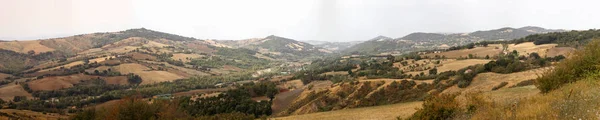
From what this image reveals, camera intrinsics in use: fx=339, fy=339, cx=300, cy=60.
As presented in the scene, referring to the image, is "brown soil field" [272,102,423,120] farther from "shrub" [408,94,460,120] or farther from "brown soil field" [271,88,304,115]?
"brown soil field" [271,88,304,115]

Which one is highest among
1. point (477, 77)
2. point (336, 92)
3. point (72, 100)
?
point (477, 77)

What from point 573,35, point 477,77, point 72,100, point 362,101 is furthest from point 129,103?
point 573,35

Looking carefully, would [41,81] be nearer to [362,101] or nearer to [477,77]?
[362,101]

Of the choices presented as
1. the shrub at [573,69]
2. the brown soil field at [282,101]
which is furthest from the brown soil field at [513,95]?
the brown soil field at [282,101]

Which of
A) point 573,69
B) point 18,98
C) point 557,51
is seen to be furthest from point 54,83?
point 557,51

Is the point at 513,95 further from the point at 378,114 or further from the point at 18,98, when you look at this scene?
the point at 18,98

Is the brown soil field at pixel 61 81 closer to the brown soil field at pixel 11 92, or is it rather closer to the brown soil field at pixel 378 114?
the brown soil field at pixel 11 92

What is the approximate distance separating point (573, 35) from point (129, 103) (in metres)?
158

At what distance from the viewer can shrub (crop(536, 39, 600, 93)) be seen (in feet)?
84.3

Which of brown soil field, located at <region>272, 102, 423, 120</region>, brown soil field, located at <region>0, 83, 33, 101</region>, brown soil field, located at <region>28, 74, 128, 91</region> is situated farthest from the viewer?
brown soil field, located at <region>28, 74, 128, 91</region>

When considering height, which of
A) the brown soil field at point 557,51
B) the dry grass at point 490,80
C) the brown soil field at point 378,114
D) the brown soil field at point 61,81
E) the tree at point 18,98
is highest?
the brown soil field at point 557,51

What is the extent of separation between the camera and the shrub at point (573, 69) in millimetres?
25703

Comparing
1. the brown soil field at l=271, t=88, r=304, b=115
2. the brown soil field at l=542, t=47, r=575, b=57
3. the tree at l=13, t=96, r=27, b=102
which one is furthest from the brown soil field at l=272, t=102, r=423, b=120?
the tree at l=13, t=96, r=27, b=102

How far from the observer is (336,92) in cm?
7238
